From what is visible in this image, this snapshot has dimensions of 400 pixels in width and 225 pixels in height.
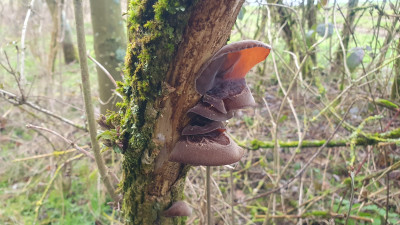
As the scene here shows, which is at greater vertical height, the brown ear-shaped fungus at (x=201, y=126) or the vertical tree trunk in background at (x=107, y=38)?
the vertical tree trunk in background at (x=107, y=38)

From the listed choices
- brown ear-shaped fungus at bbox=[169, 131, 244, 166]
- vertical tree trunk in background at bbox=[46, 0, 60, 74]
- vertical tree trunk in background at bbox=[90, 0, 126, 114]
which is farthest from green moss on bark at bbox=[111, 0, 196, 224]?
vertical tree trunk in background at bbox=[46, 0, 60, 74]

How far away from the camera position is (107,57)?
7.62 ft

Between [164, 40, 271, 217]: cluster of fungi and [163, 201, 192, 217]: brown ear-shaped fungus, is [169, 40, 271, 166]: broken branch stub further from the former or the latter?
[163, 201, 192, 217]: brown ear-shaped fungus

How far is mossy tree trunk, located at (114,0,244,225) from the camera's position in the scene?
972 millimetres

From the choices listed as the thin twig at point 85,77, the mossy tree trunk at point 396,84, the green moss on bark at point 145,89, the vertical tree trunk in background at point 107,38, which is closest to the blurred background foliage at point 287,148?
the mossy tree trunk at point 396,84

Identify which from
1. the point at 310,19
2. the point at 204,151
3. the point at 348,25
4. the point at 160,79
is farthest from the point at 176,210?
the point at 310,19

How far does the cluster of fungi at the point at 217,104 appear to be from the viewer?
3.47ft

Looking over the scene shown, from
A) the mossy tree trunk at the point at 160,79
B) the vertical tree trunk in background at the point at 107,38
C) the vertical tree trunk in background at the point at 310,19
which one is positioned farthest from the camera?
the vertical tree trunk in background at the point at 310,19

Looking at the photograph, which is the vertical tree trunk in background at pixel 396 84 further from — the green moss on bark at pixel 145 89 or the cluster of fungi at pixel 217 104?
the green moss on bark at pixel 145 89

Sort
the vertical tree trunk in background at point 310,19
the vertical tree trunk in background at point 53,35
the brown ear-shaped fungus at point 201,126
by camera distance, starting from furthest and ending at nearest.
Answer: the vertical tree trunk in background at point 53,35, the vertical tree trunk in background at point 310,19, the brown ear-shaped fungus at point 201,126

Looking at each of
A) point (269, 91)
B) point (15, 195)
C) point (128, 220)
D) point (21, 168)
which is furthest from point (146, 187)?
point (269, 91)

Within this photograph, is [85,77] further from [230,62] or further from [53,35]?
[53,35]

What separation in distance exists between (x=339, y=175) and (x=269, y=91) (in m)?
2.48

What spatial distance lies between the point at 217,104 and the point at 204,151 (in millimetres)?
200
